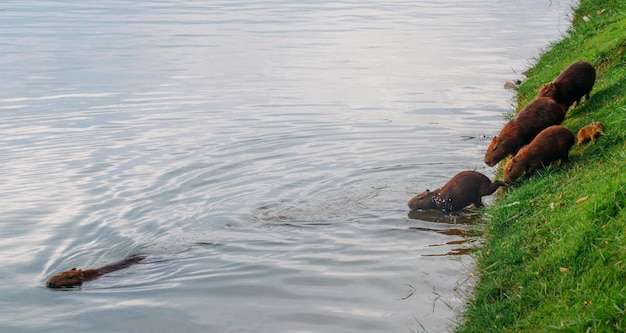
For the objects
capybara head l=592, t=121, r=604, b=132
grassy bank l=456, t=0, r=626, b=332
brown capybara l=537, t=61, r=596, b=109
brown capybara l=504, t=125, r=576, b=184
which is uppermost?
brown capybara l=537, t=61, r=596, b=109

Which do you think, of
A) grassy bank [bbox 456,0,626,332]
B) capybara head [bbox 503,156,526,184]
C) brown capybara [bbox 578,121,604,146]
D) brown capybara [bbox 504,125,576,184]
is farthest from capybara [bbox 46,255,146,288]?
brown capybara [bbox 578,121,604,146]

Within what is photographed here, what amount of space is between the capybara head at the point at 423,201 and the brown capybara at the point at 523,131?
2.38 ft

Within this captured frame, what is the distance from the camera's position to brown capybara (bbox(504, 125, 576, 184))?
785cm

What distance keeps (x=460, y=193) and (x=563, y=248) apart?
2788 mm

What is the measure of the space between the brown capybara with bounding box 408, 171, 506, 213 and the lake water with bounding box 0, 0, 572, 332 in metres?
0.13

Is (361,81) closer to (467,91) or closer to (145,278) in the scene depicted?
(467,91)

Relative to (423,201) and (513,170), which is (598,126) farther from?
(423,201)

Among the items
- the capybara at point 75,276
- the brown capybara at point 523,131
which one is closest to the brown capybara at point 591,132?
the brown capybara at point 523,131

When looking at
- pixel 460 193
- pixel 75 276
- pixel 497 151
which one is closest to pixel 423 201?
pixel 460 193

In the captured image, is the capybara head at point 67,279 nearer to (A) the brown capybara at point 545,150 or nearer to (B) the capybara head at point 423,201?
(B) the capybara head at point 423,201

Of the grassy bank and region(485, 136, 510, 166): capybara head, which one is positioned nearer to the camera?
the grassy bank

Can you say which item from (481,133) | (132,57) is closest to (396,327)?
(481,133)

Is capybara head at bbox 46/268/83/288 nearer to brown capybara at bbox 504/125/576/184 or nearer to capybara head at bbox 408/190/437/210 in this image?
capybara head at bbox 408/190/437/210

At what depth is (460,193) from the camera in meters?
8.56
